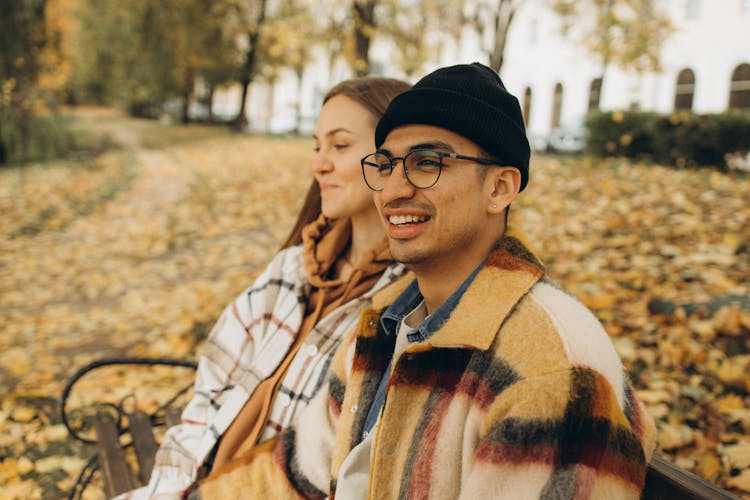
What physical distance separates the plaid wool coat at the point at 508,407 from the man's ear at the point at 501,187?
92 millimetres

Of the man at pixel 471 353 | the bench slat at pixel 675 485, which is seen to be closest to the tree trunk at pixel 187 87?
the man at pixel 471 353

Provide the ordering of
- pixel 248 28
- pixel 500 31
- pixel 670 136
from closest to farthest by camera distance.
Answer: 1. pixel 500 31
2. pixel 670 136
3. pixel 248 28

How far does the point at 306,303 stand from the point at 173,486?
30.8 inches

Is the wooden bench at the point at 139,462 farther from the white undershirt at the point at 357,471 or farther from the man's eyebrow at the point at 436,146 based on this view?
the man's eyebrow at the point at 436,146

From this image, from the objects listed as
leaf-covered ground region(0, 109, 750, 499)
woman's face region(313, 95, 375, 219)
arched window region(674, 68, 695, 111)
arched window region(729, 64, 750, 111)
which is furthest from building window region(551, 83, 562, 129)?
woman's face region(313, 95, 375, 219)

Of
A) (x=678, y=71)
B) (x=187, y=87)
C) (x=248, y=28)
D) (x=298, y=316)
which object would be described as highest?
(x=248, y=28)

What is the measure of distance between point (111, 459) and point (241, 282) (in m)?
3.71

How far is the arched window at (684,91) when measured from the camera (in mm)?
25781

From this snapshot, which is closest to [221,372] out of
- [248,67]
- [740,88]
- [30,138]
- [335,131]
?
Result: [335,131]

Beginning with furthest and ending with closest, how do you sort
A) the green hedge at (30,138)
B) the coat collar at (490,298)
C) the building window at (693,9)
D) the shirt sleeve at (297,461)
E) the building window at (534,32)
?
1. the building window at (534,32)
2. the building window at (693,9)
3. the green hedge at (30,138)
4. the shirt sleeve at (297,461)
5. the coat collar at (490,298)

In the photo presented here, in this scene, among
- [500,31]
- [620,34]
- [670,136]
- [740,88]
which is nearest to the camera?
[500,31]

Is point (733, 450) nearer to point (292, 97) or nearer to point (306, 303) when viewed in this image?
point (306, 303)

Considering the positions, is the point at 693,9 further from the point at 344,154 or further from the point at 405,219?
the point at 405,219

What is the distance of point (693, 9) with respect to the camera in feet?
82.8
